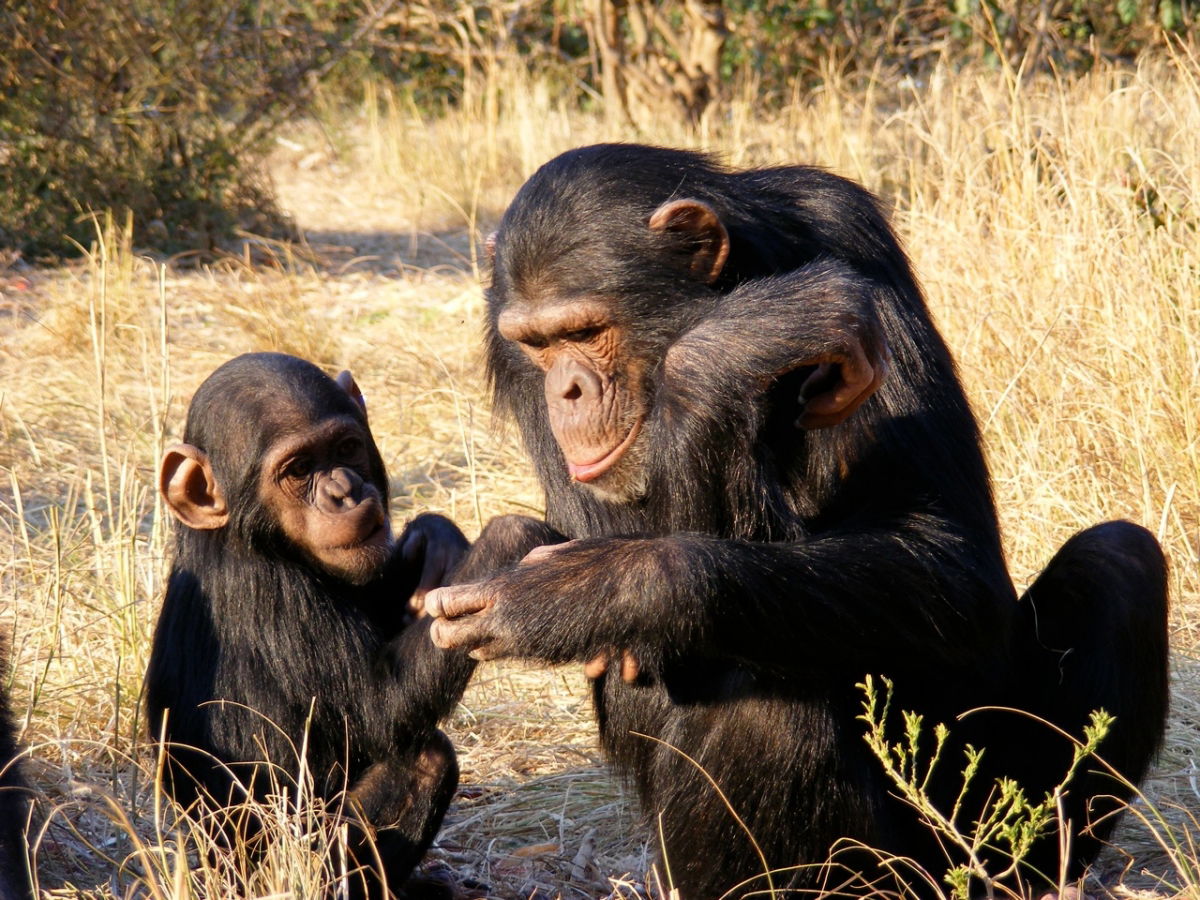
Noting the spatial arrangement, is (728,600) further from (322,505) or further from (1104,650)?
(322,505)

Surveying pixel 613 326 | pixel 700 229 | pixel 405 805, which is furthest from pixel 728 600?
pixel 405 805

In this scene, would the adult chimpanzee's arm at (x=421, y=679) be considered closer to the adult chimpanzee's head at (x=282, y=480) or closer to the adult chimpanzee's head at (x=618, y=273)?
the adult chimpanzee's head at (x=282, y=480)

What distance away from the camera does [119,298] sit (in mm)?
8969

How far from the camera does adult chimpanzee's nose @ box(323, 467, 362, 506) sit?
4340 millimetres

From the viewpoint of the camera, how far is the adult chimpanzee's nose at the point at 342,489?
434cm

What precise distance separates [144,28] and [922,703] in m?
10.1

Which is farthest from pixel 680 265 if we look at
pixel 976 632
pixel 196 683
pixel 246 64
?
pixel 246 64

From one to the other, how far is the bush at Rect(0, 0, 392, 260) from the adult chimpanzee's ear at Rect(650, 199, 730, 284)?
7.93 meters

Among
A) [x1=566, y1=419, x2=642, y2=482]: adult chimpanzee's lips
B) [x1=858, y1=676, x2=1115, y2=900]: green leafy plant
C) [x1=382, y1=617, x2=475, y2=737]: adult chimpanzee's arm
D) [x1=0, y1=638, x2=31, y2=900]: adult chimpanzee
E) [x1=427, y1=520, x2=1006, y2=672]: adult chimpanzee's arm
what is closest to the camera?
[x1=858, y1=676, x2=1115, y2=900]: green leafy plant

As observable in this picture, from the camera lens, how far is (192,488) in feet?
14.5

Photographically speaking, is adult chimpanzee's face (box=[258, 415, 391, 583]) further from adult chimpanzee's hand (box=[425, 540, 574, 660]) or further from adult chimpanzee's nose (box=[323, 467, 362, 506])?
adult chimpanzee's hand (box=[425, 540, 574, 660])

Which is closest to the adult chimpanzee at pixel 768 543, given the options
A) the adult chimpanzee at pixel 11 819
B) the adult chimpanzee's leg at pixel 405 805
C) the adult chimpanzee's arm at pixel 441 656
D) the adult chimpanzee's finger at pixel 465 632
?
the adult chimpanzee's finger at pixel 465 632

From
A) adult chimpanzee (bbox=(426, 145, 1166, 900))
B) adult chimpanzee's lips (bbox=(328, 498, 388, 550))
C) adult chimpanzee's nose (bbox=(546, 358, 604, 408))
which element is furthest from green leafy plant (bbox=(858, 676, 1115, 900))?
adult chimpanzee's lips (bbox=(328, 498, 388, 550))

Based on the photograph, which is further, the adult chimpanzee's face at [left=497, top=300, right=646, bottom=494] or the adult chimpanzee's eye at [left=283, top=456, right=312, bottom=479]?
the adult chimpanzee's eye at [left=283, top=456, right=312, bottom=479]
